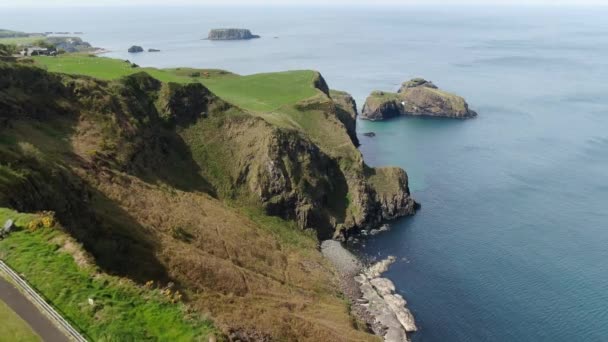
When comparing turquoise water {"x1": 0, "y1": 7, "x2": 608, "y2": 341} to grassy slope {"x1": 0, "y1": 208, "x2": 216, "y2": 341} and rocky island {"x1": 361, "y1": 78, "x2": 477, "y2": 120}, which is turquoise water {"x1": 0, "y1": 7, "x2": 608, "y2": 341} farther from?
grassy slope {"x1": 0, "y1": 208, "x2": 216, "y2": 341}

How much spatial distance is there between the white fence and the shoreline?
3772 centimetres

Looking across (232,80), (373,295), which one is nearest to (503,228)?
(373,295)

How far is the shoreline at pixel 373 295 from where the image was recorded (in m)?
54.0

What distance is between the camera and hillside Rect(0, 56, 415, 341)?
3703 centimetres

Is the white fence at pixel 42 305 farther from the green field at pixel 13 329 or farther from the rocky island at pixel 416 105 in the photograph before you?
the rocky island at pixel 416 105

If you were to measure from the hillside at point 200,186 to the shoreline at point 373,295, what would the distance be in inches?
118

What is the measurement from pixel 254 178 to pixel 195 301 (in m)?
41.4

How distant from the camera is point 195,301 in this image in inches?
1368

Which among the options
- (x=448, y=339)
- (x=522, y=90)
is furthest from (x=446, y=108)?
(x=448, y=339)

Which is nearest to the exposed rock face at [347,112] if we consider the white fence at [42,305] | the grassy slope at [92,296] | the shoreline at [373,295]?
the shoreline at [373,295]

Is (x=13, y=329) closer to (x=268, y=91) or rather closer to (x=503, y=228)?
(x=503, y=228)

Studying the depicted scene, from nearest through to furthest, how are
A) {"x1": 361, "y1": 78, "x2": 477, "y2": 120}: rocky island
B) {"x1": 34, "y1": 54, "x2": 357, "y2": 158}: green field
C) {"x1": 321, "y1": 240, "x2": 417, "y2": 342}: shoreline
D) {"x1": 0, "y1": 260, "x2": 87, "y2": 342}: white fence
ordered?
1. {"x1": 0, "y1": 260, "x2": 87, "y2": 342}: white fence
2. {"x1": 321, "y1": 240, "x2": 417, "y2": 342}: shoreline
3. {"x1": 34, "y1": 54, "x2": 357, "y2": 158}: green field
4. {"x1": 361, "y1": 78, "x2": 477, "y2": 120}: rocky island

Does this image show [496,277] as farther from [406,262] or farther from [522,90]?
[522,90]

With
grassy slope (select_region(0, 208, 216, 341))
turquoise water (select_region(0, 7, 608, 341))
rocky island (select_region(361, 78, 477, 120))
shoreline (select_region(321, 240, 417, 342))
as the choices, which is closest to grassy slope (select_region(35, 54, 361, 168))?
turquoise water (select_region(0, 7, 608, 341))
